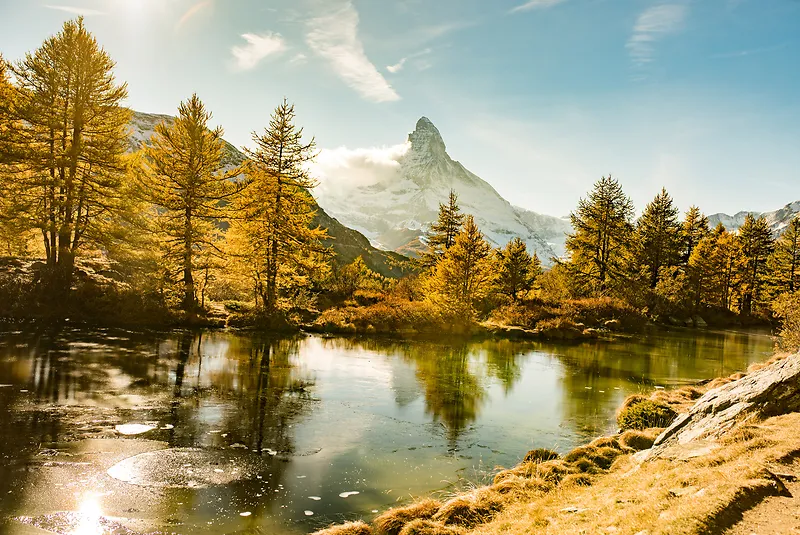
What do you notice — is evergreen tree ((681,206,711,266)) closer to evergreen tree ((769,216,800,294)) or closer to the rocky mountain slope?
evergreen tree ((769,216,800,294))

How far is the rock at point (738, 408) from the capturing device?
311 inches

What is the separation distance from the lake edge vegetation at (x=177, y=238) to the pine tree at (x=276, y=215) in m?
0.10

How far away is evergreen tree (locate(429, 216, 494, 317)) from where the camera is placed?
112 feet

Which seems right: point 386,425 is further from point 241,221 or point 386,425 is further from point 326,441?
point 241,221

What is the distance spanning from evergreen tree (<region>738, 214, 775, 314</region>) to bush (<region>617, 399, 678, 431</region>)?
184 ft

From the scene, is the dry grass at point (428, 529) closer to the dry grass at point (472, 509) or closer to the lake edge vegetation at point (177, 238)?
the dry grass at point (472, 509)

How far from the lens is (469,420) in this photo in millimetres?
13781

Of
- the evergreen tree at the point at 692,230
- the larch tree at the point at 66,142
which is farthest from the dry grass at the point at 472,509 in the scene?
the evergreen tree at the point at 692,230

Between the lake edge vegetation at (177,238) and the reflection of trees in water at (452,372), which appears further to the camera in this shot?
the lake edge vegetation at (177,238)

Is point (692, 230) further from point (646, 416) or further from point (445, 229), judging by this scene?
point (646, 416)

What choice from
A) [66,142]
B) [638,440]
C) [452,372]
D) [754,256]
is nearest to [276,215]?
[66,142]

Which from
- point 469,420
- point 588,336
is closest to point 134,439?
point 469,420

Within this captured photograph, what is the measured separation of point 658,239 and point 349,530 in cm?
5749

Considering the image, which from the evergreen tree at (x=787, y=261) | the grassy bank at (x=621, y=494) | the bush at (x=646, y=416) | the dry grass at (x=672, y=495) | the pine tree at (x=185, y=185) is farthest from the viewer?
the evergreen tree at (x=787, y=261)
